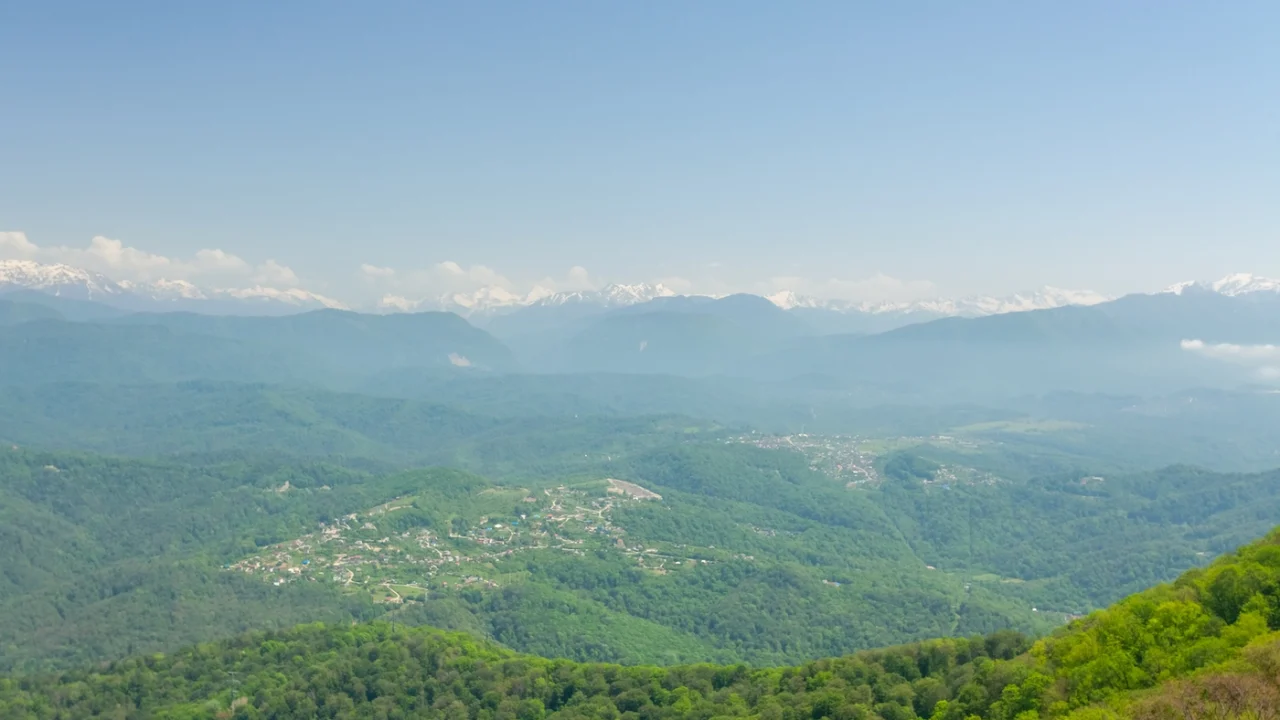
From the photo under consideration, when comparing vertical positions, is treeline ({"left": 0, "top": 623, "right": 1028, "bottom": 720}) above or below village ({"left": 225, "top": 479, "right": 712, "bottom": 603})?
above

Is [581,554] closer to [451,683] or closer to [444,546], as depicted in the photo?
[444,546]

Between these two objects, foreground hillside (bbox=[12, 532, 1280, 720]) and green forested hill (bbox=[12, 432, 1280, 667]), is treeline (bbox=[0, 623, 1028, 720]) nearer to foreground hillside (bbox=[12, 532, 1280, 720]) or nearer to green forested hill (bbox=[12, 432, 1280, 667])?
foreground hillside (bbox=[12, 532, 1280, 720])

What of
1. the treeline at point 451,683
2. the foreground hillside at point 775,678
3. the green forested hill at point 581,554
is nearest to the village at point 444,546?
the green forested hill at point 581,554

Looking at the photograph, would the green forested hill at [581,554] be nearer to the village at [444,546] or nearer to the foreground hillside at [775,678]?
the village at [444,546]

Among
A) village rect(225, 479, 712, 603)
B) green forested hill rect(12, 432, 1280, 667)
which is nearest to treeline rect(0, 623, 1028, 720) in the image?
green forested hill rect(12, 432, 1280, 667)

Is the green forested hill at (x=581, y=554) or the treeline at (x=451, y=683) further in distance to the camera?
the green forested hill at (x=581, y=554)

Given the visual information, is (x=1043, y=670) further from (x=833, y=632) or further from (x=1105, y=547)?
(x=1105, y=547)
